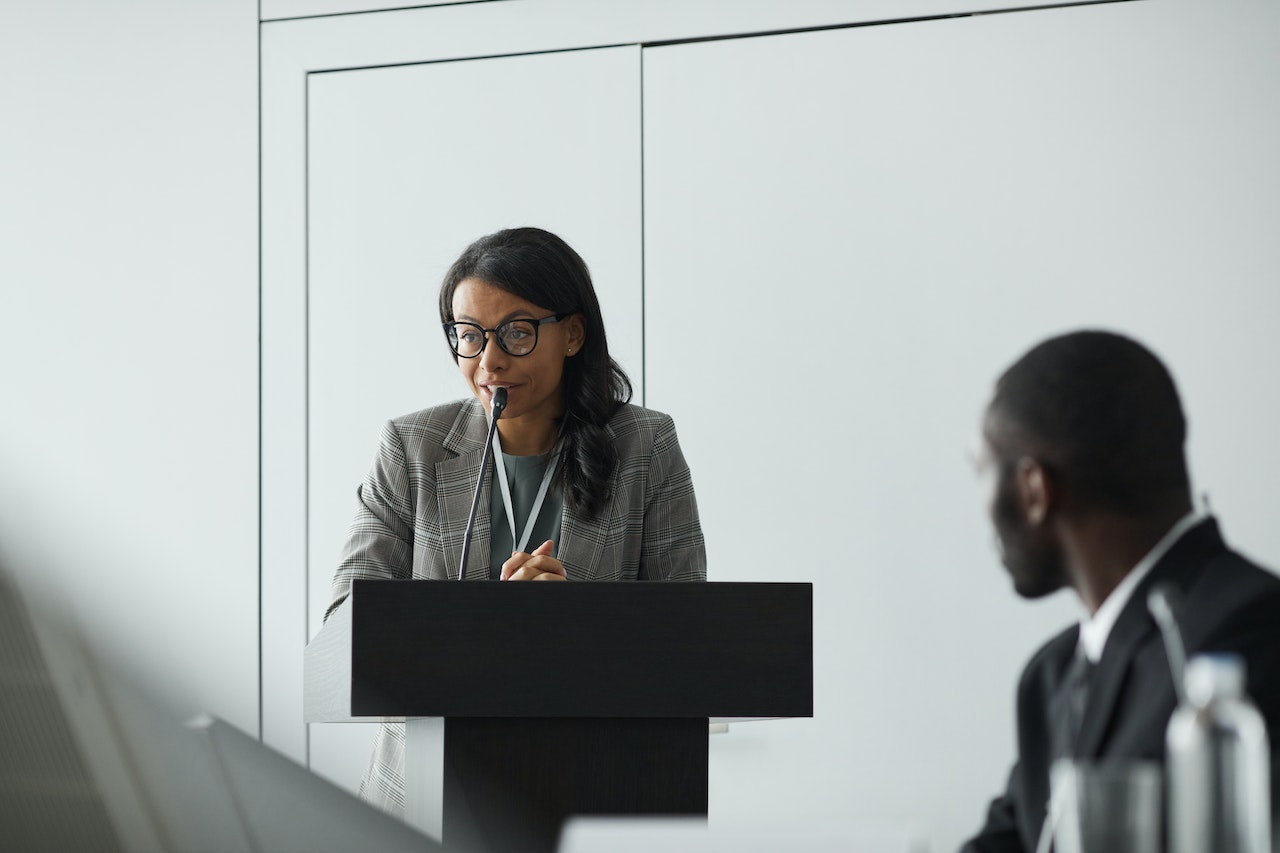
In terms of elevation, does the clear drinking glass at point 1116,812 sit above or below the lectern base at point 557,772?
above

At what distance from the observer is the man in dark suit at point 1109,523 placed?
107 cm

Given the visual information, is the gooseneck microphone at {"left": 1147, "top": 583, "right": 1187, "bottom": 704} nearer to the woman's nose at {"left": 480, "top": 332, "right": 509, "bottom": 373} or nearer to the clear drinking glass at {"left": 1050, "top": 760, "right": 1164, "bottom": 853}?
the clear drinking glass at {"left": 1050, "top": 760, "right": 1164, "bottom": 853}

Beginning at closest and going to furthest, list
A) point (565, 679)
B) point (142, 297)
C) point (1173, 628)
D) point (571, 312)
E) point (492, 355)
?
point (1173, 628)
point (565, 679)
point (492, 355)
point (571, 312)
point (142, 297)

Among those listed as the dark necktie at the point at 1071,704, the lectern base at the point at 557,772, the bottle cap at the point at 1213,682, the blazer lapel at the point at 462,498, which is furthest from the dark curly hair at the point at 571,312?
the bottle cap at the point at 1213,682

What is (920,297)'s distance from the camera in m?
A: 3.46

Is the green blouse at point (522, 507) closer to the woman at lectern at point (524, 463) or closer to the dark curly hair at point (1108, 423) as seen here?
the woman at lectern at point (524, 463)

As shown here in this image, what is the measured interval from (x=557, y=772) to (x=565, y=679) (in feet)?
0.42

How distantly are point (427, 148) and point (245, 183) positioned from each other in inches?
21.6

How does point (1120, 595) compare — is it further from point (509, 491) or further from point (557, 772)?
point (509, 491)

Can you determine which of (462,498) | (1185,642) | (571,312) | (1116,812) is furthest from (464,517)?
(1116,812)

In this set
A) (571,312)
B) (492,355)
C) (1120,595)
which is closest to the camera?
(1120,595)

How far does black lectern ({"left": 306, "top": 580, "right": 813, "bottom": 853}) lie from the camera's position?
1527mm

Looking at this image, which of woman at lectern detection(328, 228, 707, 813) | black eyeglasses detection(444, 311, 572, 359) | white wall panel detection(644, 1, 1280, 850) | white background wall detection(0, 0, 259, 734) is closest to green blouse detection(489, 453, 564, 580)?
woman at lectern detection(328, 228, 707, 813)

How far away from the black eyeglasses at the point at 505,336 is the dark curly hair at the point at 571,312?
6cm
